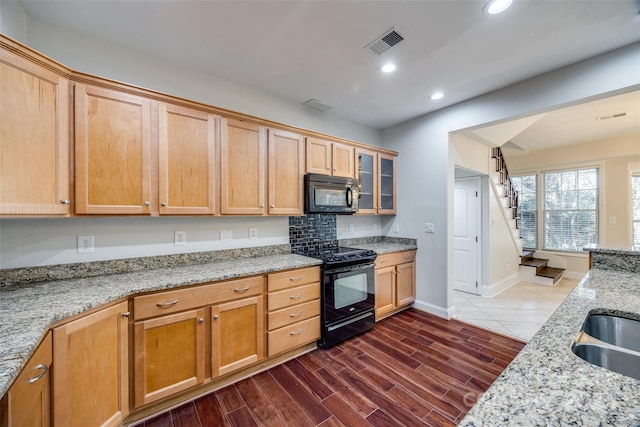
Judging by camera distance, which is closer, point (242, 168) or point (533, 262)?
point (242, 168)

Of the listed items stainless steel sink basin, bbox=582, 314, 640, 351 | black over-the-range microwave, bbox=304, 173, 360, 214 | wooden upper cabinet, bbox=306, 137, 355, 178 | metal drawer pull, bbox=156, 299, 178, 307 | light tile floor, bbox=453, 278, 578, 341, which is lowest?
light tile floor, bbox=453, 278, 578, 341

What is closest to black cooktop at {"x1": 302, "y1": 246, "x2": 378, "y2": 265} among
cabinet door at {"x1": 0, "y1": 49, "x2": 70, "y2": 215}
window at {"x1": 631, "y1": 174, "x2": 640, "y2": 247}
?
cabinet door at {"x1": 0, "y1": 49, "x2": 70, "y2": 215}

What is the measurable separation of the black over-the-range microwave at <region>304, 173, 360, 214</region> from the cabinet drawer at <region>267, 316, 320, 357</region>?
3.79 feet

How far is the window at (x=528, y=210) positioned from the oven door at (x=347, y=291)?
16.6 ft

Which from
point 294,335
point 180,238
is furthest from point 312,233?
point 180,238

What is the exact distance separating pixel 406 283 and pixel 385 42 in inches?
112

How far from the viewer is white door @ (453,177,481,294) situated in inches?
168

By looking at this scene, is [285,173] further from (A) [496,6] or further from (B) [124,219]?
(A) [496,6]

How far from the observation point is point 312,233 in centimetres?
327

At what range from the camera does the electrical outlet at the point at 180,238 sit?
233 cm

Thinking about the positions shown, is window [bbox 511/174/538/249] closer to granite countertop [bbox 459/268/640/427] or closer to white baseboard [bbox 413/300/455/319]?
white baseboard [bbox 413/300/455/319]

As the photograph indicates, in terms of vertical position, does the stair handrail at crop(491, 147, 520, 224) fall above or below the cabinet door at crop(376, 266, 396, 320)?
above

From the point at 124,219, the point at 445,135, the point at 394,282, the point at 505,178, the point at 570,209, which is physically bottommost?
the point at 394,282

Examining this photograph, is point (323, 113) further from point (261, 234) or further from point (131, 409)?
point (131, 409)
